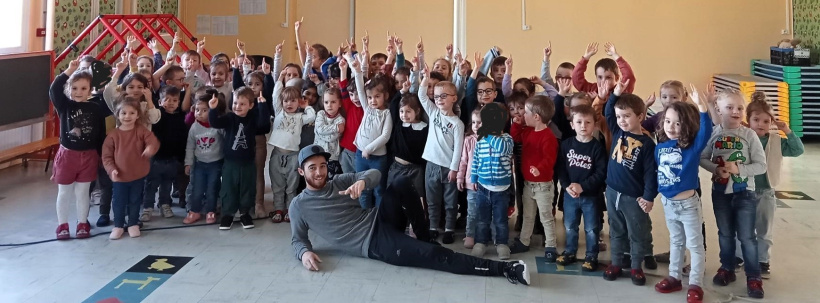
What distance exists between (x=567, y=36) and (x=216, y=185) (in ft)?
19.1

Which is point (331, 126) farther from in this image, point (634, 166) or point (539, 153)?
point (634, 166)

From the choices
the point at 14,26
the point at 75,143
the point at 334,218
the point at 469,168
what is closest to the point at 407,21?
the point at 14,26

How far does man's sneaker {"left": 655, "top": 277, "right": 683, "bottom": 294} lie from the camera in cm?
328

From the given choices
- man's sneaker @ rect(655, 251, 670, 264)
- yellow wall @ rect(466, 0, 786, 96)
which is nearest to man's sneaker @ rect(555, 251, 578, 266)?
man's sneaker @ rect(655, 251, 670, 264)

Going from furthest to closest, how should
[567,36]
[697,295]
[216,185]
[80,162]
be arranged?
[567,36] → [216,185] → [80,162] → [697,295]

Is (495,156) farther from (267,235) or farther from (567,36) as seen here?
(567,36)

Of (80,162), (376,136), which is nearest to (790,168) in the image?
(376,136)

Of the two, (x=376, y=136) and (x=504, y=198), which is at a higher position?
(x=376, y=136)

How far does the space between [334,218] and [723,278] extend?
2020mm

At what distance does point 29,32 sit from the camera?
19.7ft

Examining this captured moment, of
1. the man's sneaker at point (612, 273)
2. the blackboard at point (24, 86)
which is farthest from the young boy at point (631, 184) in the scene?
the blackboard at point (24, 86)

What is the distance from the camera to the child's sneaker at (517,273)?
11.1 feet

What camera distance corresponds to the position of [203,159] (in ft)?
14.7

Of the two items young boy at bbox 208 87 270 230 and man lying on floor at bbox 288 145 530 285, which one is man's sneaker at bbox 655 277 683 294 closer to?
man lying on floor at bbox 288 145 530 285
